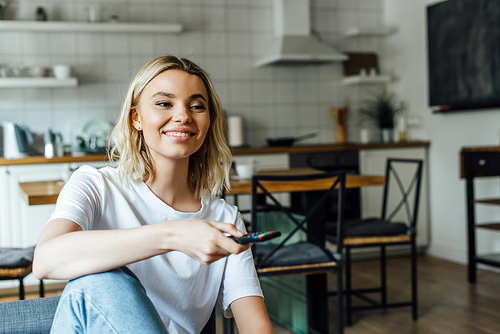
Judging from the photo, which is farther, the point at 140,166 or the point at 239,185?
the point at 239,185

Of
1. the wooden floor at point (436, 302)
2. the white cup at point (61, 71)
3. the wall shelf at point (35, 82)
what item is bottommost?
the wooden floor at point (436, 302)

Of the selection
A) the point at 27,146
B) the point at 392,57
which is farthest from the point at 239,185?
the point at 392,57

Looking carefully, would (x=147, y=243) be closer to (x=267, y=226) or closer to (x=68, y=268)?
(x=68, y=268)

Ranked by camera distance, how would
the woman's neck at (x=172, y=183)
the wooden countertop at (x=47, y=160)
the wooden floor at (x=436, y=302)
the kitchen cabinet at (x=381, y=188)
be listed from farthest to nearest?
the kitchen cabinet at (x=381, y=188) < the wooden countertop at (x=47, y=160) < the wooden floor at (x=436, y=302) < the woman's neck at (x=172, y=183)

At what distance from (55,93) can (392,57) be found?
297 centimetres

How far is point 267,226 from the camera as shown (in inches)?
101

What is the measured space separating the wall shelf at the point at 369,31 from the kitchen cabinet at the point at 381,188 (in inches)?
44.8

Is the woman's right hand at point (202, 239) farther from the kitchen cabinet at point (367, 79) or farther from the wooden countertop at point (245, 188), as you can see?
the kitchen cabinet at point (367, 79)

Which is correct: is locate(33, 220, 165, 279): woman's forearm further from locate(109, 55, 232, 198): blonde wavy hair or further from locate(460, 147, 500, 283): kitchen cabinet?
locate(460, 147, 500, 283): kitchen cabinet

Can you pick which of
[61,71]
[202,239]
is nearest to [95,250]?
[202,239]

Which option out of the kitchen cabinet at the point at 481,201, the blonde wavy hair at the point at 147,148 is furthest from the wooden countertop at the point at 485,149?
the blonde wavy hair at the point at 147,148

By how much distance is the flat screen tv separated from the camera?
3.31 m

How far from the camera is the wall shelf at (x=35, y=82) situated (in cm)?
345

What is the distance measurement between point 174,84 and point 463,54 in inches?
121
